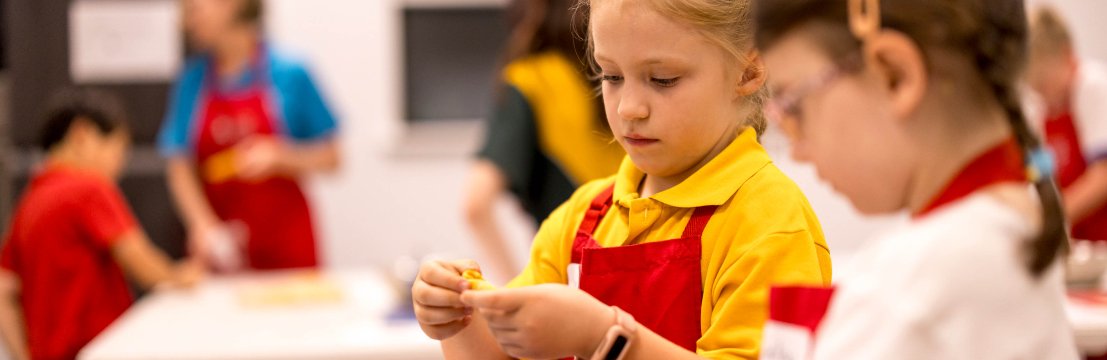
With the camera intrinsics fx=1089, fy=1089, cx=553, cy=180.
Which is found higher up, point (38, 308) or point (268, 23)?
point (268, 23)

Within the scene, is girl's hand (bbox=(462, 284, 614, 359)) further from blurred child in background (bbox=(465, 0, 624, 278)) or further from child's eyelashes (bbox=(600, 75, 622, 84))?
blurred child in background (bbox=(465, 0, 624, 278))

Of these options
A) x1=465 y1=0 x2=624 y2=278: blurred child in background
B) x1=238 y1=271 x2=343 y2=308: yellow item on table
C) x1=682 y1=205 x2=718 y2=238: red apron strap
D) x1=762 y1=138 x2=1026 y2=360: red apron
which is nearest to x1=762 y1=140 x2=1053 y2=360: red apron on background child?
x1=762 y1=138 x2=1026 y2=360: red apron

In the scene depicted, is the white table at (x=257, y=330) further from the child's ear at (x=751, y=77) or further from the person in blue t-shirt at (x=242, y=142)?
the child's ear at (x=751, y=77)

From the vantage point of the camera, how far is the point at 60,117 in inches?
118

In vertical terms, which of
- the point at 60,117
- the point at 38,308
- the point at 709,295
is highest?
the point at 709,295

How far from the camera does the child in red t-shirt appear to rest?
273cm

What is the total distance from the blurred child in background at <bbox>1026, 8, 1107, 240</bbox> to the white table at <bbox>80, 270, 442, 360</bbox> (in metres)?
1.83

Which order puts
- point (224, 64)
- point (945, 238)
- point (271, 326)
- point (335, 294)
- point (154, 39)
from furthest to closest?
1. point (154, 39)
2. point (224, 64)
3. point (335, 294)
4. point (271, 326)
5. point (945, 238)

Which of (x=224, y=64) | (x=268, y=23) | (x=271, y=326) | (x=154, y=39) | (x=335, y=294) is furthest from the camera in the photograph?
(x=268, y=23)

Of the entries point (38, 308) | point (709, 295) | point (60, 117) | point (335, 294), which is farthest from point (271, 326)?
point (709, 295)

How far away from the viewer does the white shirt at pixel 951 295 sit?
1.83 feet

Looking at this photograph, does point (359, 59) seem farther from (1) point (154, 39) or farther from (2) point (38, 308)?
(2) point (38, 308)

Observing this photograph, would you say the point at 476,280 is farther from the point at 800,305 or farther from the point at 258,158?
the point at 258,158

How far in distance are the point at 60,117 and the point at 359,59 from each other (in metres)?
1.72
